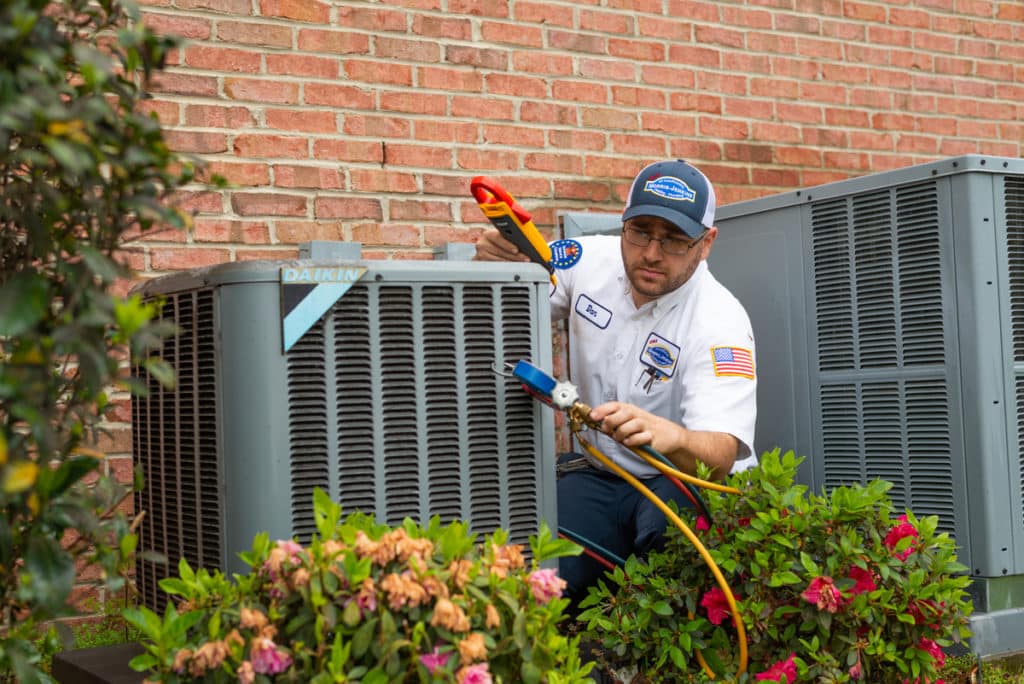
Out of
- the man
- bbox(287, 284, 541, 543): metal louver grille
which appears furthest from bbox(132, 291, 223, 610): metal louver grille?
the man

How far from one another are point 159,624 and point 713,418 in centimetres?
152

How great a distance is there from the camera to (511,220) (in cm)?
269

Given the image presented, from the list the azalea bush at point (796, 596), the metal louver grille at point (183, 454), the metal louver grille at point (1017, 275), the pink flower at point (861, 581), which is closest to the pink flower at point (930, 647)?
the azalea bush at point (796, 596)

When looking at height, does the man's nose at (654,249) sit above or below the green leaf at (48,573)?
above

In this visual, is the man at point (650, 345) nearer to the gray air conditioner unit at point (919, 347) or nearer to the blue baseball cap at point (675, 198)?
the blue baseball cap at point (675, 198)

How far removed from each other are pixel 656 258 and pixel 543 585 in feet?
4.48

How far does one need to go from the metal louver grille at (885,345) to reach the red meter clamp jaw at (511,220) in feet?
3.33

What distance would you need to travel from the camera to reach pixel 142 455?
2641 millimetres

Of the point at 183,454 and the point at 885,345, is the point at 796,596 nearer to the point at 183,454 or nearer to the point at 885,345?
the point at 885,345

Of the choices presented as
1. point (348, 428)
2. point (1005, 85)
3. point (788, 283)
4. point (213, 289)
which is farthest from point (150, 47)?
point (1005, 85)

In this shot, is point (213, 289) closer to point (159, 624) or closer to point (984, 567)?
point (159, 624)

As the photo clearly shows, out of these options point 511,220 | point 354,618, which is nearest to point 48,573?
point 354,618

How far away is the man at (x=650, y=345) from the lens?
2.92 meters

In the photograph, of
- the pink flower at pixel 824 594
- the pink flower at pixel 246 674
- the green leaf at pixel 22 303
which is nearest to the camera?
the green leaf at pixel 22 303
